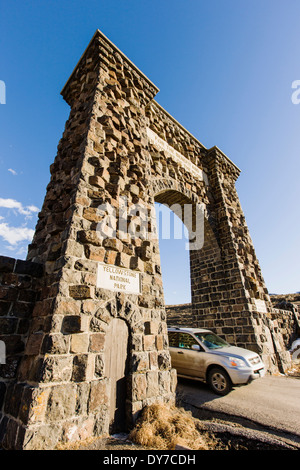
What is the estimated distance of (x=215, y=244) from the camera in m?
8.60

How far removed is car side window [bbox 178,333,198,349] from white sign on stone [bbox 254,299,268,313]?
3.05 meters

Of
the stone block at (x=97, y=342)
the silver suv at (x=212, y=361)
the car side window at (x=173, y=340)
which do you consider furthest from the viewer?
the car side window at (x=173, y=340)

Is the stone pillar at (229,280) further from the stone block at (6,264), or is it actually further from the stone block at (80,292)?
the stone block at (6,264)

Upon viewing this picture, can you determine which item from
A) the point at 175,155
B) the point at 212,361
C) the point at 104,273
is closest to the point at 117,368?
the point at 104,273

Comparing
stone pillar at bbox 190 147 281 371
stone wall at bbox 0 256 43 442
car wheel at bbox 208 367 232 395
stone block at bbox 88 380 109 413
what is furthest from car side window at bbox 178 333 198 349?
stone wall at bbox 0 256 43 442

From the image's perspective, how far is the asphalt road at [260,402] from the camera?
11.4ft

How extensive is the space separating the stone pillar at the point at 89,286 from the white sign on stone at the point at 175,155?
3.80ft

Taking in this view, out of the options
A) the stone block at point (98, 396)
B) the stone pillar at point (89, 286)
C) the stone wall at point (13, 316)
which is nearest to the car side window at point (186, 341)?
the stone pillar at point (89, 286)

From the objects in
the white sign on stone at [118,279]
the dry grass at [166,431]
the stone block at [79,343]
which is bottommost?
the dry grass at [166,431]

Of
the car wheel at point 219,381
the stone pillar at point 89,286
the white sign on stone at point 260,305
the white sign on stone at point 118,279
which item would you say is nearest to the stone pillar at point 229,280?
the white sign on stone at point 260,305

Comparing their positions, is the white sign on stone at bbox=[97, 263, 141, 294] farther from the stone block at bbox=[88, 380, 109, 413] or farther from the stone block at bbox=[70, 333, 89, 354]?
the stone block at bbox=[88, 380, 109, 413]

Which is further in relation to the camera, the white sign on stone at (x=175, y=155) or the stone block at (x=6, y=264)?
the white sign on stone at (x=175, y=155)

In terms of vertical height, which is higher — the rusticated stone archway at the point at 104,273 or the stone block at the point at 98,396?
the rusticated stone archway at the point at 104,273

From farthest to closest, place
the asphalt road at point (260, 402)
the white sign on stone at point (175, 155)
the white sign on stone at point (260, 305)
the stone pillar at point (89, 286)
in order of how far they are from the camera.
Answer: the white sign on stone at point (260, 305), the white sign on stone at point (175, 155), the asphalt road at point (260, 402), the stone pillar at point (89, 286)
